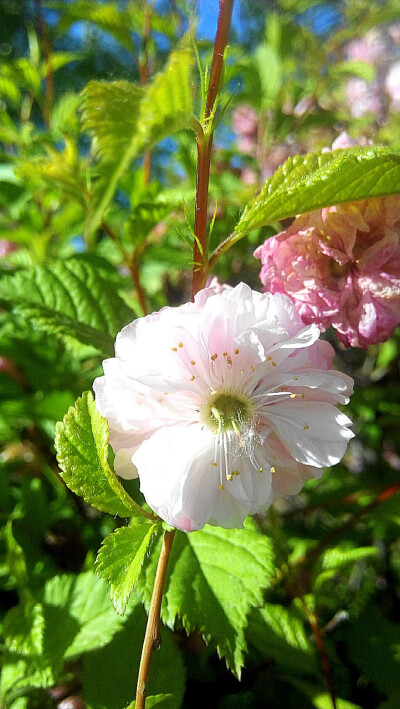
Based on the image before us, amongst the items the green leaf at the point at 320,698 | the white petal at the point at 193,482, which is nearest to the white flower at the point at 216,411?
the white petal at the point at 193,482

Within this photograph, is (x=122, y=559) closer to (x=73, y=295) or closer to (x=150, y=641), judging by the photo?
(x=150, y=641)

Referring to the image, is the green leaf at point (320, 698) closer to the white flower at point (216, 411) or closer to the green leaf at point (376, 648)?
the green leaf at point (376, 648)

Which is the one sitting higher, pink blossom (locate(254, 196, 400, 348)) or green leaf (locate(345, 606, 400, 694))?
pink blossom (locate(254, 196, 400, 348))

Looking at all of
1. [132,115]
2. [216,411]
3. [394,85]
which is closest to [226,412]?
[216,411]

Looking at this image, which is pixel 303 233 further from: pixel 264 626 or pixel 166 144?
pixel 166 144

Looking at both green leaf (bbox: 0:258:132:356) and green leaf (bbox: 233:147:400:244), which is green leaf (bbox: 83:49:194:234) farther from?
green leaf (bbox: 0:258:132:356)

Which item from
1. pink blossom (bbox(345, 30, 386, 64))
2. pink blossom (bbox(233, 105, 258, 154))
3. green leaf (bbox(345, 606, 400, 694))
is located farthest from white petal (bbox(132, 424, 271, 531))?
pink blossom (bbox(345, 30, 386, 64))

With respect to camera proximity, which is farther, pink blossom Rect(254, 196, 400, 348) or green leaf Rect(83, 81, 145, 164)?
pink blossom Rect(254, 196, 400, 348)
